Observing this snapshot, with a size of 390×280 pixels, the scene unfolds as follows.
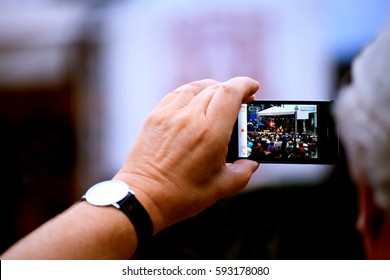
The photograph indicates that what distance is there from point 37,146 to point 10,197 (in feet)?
0.67

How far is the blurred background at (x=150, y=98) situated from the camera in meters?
1.20

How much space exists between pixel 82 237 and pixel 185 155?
19 cm

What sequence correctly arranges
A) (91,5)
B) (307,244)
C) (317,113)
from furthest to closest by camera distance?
(91,5) < (307,244) < (317,113)

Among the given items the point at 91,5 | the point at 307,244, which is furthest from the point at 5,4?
the point at 307,244

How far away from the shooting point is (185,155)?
2.11 ft

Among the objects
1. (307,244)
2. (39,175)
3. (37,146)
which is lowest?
(307,244)

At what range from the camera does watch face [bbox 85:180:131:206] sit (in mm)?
614

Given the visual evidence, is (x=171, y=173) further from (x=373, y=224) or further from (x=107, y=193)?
(x=373, y=224)

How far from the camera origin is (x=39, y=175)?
150 cm

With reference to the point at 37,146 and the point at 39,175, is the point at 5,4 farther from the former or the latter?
the point at 39,175

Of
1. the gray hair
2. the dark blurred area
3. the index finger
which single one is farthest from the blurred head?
the dark blurred area

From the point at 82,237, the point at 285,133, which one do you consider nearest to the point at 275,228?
the point at 285,133

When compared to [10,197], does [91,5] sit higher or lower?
higher

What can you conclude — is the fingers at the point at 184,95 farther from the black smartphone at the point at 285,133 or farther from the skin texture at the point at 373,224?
the skin texture at the point at 373,224
